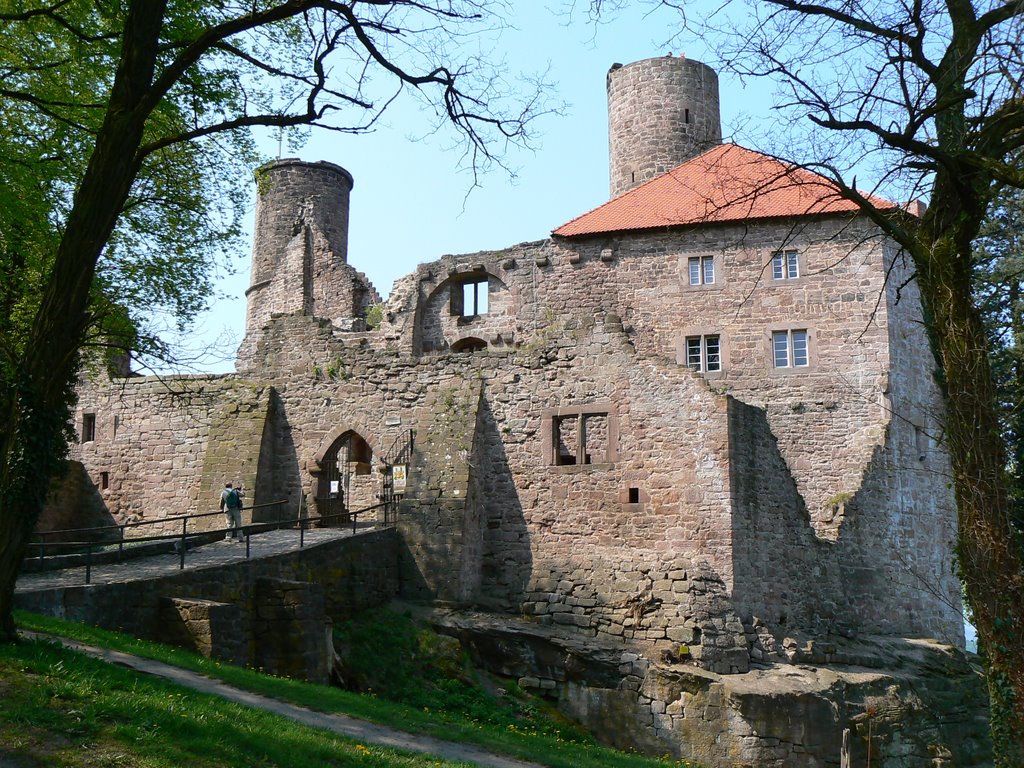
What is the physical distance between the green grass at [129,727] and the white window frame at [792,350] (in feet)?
58.4

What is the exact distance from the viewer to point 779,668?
1736 centimetres

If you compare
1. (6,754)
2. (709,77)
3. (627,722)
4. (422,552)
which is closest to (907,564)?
(627,722)

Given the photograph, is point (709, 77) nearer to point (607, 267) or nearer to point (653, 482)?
point (607, 267)

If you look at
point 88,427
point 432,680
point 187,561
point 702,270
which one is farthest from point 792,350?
point 88,427

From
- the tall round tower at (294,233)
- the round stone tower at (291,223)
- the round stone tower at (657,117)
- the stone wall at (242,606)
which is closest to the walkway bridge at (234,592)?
the stone wall at (242,606)

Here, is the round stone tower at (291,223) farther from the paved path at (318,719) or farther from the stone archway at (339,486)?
the paved path at (318,719)

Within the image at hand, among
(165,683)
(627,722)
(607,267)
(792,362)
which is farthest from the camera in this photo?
(607,267)

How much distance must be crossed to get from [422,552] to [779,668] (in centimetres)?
660

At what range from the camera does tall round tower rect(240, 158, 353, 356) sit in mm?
37906

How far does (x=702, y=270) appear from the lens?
26.6m

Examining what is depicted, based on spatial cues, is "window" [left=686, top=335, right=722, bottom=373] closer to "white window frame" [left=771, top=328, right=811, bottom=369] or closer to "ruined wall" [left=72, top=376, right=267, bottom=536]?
"white window frame" [left=771, top=328, right=811, bottom=369]

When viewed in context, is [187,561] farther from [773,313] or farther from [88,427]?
[773,313]

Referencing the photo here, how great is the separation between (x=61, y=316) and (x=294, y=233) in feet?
100

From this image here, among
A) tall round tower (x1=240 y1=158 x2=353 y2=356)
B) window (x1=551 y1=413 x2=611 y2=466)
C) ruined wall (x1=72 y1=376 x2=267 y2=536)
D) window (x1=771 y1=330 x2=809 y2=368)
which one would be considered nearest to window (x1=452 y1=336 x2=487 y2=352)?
ruined wall (x1=72 y1=376 x2=267 y2=536)
